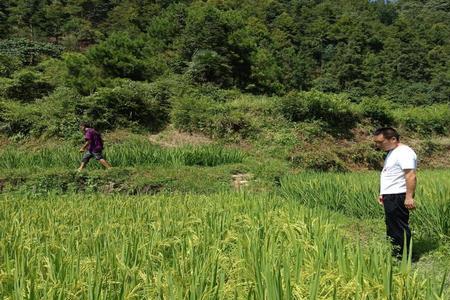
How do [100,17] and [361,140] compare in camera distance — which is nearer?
[361,140]

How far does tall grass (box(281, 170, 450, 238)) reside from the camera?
5.42 meters

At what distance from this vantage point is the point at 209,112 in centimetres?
1714

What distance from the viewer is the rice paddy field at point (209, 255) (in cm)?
217

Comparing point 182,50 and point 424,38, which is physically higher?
point 424,38

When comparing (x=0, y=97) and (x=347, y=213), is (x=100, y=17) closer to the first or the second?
(x=0, y=97)

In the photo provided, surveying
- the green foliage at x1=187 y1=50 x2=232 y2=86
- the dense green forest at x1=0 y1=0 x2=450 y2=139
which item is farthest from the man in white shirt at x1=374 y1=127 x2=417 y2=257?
the green foliage at x1=187 y1=50 x2=232 y2=86

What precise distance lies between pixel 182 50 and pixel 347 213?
788 inches

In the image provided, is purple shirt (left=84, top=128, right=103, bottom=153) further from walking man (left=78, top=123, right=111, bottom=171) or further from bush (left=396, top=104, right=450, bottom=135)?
bush (left=396, top=104, right=450, bottom=135)

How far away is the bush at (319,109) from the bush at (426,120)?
3046mm

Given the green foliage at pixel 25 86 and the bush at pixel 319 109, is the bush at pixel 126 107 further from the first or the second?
the bush at pixel 319 109

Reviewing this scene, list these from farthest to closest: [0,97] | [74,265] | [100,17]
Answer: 1. [100,17]
2. [0,97]
3. [74,265]

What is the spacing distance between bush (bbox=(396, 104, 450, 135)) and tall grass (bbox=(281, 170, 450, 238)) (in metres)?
13.4

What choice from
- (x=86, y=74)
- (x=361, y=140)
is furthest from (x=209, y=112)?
(x=361, y=140)

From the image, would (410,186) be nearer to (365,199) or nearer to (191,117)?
(365,199)
